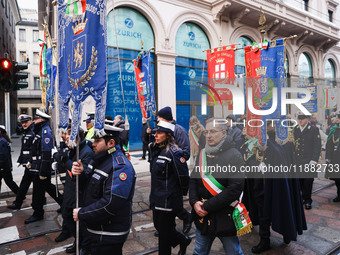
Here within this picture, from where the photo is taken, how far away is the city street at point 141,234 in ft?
11.8

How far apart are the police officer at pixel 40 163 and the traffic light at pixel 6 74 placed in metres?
2.60

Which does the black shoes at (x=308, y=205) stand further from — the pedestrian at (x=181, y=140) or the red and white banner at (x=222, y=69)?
the red and white banner at (x=222, y=69)

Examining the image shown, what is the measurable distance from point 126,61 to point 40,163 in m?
8.10

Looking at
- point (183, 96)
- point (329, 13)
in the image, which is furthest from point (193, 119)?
point (329, 13)

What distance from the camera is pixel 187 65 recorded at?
13.9 meters

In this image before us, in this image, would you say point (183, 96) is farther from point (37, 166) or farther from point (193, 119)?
point (37, 166)

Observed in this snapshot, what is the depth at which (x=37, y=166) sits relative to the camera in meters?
4.73

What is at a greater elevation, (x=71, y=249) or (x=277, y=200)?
(x=277, y=200)

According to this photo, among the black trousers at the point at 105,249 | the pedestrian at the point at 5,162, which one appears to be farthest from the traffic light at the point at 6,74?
the black trousers at the point at 105,249

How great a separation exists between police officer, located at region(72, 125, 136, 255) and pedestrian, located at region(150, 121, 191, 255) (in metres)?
0.71

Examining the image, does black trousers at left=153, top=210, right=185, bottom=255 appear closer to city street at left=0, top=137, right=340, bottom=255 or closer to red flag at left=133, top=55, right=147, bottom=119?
city street at left=0, top=137, right=340, bottom=255

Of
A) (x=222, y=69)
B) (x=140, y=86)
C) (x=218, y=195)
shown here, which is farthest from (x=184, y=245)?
(x=222, y=69)

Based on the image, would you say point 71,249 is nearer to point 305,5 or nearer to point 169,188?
point 169,188

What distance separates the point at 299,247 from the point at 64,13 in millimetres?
4318
